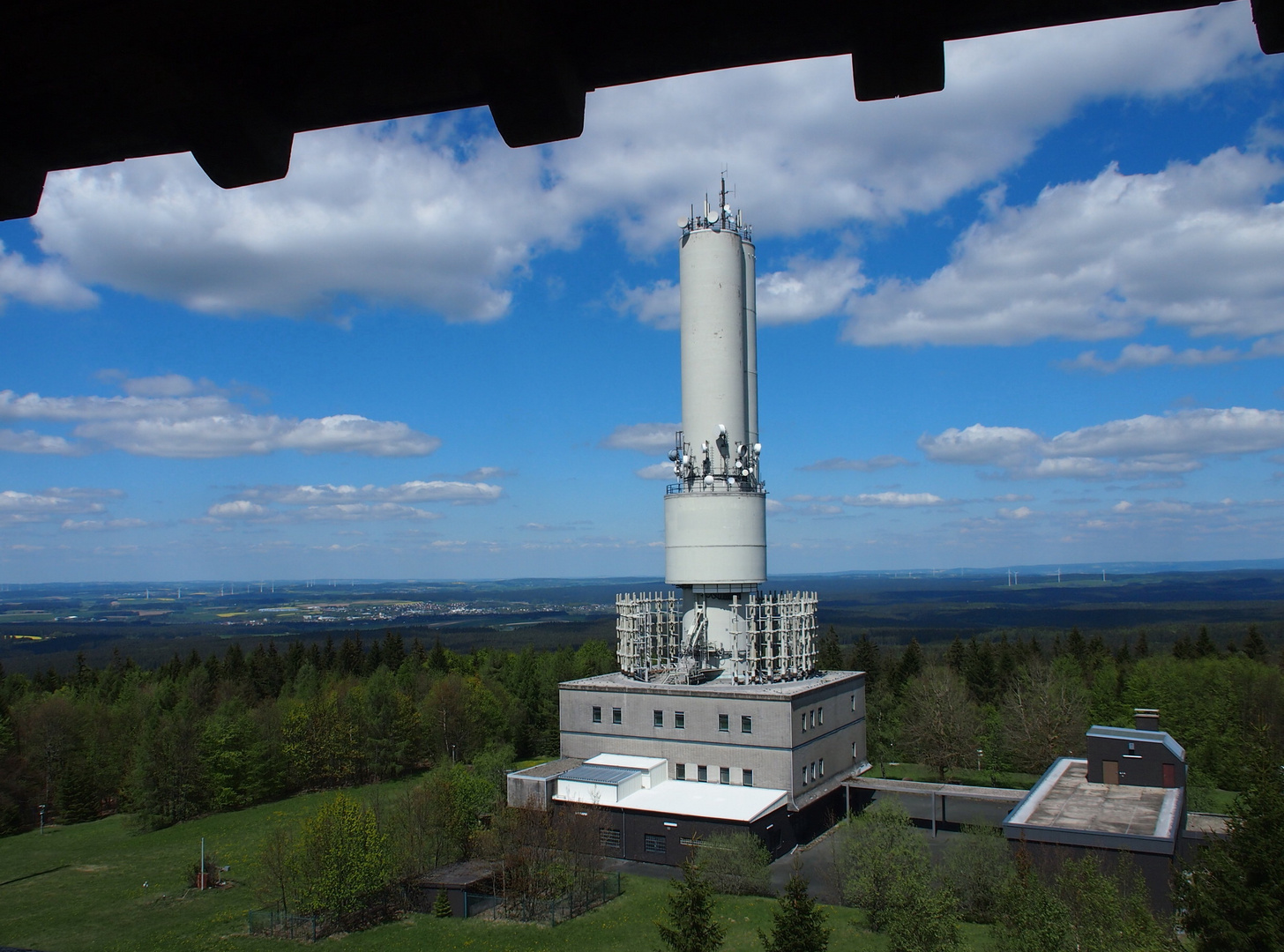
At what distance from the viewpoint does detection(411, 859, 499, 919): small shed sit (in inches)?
1582

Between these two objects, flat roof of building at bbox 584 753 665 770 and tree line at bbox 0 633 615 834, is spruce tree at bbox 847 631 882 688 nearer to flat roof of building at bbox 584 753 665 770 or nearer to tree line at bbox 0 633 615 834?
tree line at bbox 0 633 615 834

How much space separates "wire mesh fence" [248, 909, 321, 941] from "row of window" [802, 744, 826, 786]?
2516 centimetres

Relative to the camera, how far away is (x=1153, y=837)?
36.1 m

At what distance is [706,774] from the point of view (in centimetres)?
4941

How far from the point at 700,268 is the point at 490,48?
169 feet

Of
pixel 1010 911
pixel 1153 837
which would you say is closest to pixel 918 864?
pixel 1010 911

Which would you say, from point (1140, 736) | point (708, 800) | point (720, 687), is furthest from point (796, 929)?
point (1140, 736)

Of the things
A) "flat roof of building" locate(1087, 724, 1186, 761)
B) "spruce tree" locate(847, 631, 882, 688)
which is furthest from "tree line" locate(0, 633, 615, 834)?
"flat roof of building" locate(1087, 724, 1186, 761)

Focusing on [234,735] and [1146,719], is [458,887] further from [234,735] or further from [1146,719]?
[1146,719]

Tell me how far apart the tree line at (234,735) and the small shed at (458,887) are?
14362 mm

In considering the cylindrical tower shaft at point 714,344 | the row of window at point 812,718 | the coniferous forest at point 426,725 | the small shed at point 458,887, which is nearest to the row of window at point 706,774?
the row of window at point 812,718

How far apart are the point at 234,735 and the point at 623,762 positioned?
3243 cm

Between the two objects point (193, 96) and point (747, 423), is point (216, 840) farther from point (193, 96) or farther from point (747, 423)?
point (193, 96)

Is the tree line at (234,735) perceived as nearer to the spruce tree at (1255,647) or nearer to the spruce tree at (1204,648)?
the spruce tree at (1204,648)
